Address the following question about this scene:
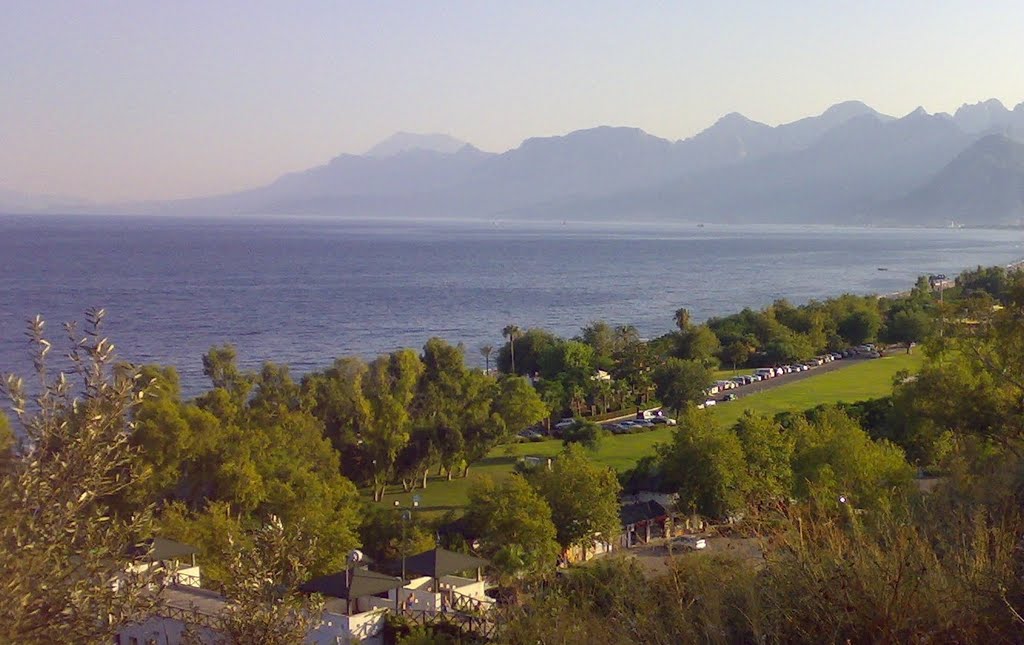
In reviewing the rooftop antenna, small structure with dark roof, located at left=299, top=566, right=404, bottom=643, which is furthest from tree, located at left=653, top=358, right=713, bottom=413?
small structure with dark roof, located at left=299, top=566, right=404, bottom=643

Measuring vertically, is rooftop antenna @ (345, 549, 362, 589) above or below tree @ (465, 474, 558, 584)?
above

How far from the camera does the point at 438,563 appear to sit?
12227 millimetres

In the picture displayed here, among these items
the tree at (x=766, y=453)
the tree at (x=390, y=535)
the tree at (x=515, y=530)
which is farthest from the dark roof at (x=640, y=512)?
the tree at (x=390, y=535)

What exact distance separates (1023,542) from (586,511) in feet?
35.2

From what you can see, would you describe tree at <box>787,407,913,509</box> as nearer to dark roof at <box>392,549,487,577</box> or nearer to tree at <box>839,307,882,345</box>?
dark roof at <box>392,549,487,577</box>

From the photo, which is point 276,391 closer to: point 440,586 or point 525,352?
point 440,586

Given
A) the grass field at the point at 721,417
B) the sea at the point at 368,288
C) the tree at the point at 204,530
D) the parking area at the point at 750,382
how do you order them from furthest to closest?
the sea at the point at 368,288, the parking area at the point at 750,382, the grass field at the point at 721,417, the tree at the point at 204,530

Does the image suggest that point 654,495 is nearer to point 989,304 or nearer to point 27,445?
point 989,304

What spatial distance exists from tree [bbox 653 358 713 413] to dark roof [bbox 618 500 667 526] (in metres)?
11.5

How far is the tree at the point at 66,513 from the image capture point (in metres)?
3.56

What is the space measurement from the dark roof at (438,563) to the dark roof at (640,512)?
572cm

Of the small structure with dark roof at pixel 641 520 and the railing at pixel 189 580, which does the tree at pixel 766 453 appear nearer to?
the small structure with dark roof at pixel 641 520

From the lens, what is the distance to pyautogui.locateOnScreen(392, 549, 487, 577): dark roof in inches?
479

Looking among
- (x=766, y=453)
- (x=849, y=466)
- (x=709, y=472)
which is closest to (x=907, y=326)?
(x=766, y=453)
